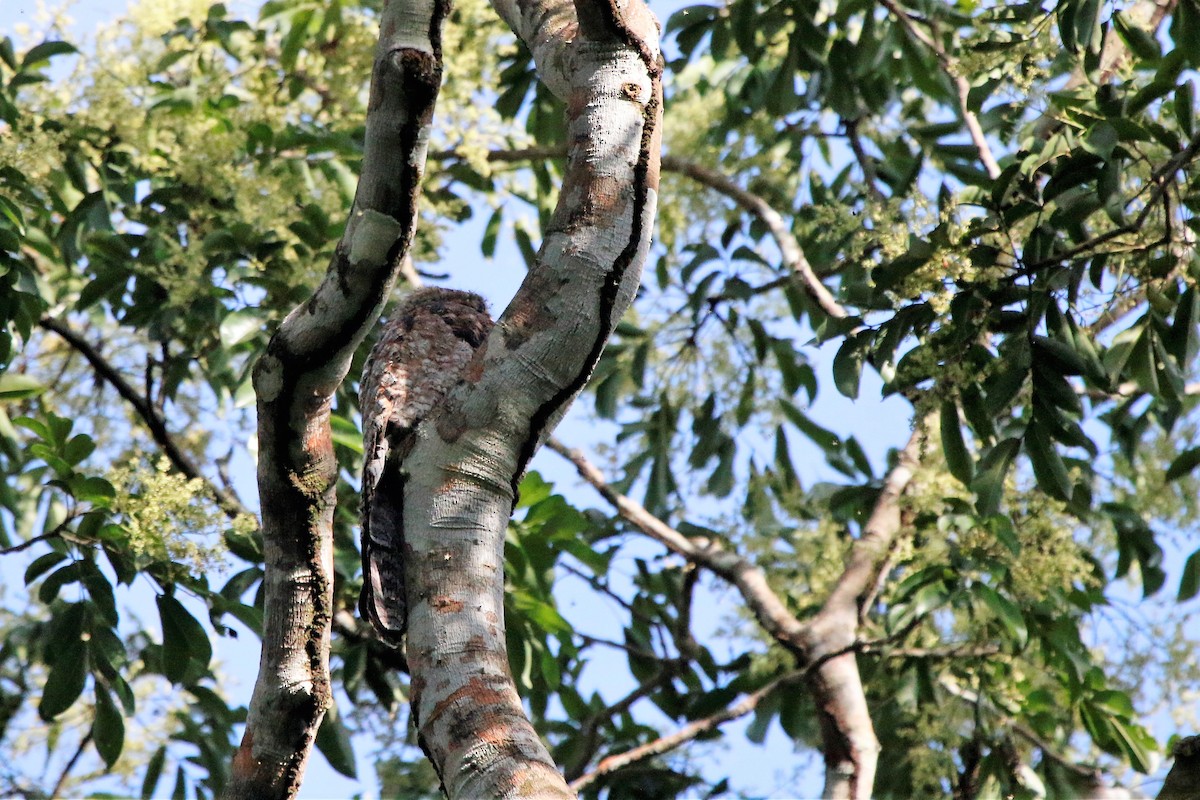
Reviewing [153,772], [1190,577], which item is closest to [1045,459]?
Result: [1190,577]

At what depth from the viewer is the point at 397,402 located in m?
2.59

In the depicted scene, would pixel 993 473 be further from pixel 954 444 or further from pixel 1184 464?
pixel 1184 464

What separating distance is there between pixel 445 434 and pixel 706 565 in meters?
2.87

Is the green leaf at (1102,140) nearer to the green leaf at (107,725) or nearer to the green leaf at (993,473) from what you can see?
the green leaf at (993,473)

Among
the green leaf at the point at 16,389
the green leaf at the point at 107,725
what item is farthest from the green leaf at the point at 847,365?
the green leaf at the point at 16,389

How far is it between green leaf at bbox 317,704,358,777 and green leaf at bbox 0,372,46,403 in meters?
1.32

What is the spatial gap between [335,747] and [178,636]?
0.99 meters

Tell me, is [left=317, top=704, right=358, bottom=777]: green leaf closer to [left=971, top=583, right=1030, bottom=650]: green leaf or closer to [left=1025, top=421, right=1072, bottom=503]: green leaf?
[left=971, top=583, right=1030, bottom=650]: green leaf

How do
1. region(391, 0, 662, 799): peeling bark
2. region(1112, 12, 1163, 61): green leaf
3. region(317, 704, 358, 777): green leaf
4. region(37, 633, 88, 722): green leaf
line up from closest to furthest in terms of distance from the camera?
region(391, 0, 662, 799): peeling bark < region(1112, 12, 1163, 61): green leaf < region(37, 633, 88, 722): green leaf < region(317, 704, 358, 777): green leaf

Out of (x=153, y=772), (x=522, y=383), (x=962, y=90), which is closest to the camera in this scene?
(x=522, y=383)

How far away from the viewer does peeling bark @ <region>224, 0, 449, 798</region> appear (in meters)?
1.99

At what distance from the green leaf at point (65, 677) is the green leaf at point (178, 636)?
31cm

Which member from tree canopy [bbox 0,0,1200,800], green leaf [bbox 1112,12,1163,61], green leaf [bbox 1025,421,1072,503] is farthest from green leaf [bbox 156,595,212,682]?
green leaf [bbox 1112,12,1163,61]

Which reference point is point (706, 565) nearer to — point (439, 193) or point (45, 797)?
point (439, 193)
